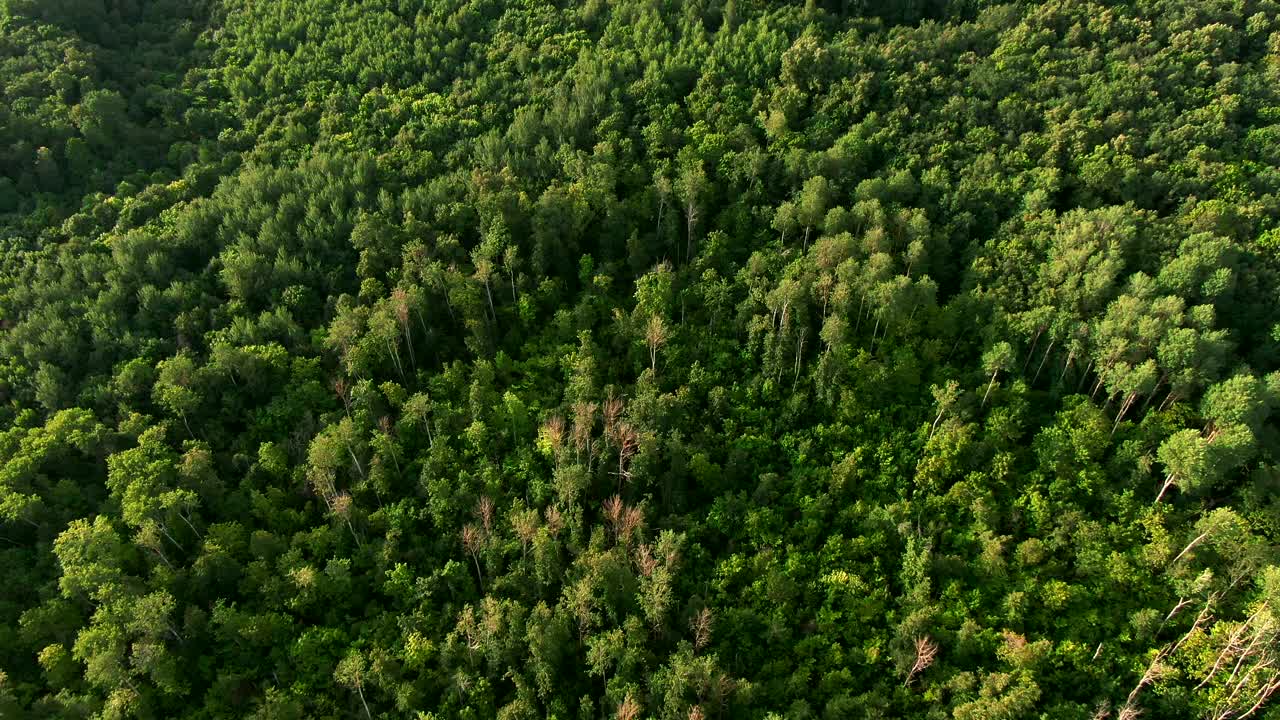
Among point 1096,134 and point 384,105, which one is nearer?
point 1096,134

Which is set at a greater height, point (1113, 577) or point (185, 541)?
point (185, 541)

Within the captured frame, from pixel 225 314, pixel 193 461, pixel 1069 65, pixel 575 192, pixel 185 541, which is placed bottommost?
pixel 185 541

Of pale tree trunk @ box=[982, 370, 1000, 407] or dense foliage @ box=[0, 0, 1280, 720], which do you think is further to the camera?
pale tree trunk @ box=[982, 370, 1000, 407]

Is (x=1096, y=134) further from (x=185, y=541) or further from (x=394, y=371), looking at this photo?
(x=185, y=541)

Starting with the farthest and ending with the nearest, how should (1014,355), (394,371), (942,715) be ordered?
(394,371), (1014,355), (942,715)

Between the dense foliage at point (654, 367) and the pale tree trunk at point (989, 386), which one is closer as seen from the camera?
the dense foliage at point (654, 367)

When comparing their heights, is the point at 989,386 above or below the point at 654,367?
below

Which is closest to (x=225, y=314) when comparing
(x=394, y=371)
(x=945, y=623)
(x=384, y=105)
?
(x=394, y=371)

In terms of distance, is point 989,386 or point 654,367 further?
point 654,367
